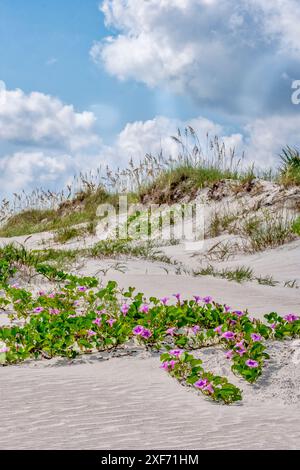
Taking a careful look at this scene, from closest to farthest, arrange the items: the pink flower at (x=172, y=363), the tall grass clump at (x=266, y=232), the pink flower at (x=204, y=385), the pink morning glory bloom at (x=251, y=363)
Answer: the pink flower at (x=204, y=385) → the pink morning glory bloom at (x=251, y=363) → the pink flower at (x=172, y=363) → the tall grass clump at (x=266, y=232)

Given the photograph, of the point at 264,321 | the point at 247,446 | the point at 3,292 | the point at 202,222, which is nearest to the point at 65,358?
the point at 264,321

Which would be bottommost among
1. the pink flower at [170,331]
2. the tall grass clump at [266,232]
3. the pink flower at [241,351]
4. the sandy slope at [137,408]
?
the sandy slope at [137,408]

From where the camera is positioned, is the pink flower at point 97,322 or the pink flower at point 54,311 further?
the pink flower at point 54,311

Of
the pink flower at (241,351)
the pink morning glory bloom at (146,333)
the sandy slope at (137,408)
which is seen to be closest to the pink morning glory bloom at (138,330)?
the pink morning glory bloom at (146,333)

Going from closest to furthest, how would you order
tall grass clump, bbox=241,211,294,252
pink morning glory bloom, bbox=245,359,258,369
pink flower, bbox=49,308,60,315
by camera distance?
pink morning glory bloom, bbox=245,359,258,369
pink flower, bbox=49,308,60,315
tall grass clump, bbox=241,211,294,252

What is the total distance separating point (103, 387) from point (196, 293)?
132 inches

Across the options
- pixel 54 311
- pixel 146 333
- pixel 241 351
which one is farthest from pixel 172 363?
pixel 54 311

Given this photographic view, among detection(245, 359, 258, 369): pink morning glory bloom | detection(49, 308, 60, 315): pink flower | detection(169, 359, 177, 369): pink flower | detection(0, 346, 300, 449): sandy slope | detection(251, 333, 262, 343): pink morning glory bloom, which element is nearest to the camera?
detection(0, 346, 300, 449): sandy slope

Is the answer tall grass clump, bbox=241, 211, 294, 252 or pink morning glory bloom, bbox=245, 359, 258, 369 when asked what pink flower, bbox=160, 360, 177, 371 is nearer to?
pink morning glory bloom, bbox=245, 359, 258, 369

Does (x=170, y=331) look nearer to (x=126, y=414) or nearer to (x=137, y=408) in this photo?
(x=137, y=408)

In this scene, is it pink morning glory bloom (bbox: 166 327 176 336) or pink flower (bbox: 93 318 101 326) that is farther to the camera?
pink flower (bbox: 93 318 101 326)

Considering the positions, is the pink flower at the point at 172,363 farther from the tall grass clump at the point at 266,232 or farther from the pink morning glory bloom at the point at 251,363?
the tall grass clump at the point at 266,232

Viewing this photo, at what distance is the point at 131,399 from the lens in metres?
3.35

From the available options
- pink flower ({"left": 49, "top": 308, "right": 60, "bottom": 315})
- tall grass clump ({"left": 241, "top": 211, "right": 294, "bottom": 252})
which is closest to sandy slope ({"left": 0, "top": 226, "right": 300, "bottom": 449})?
pink flower ({"left": 49, "top": 308, "right": 60, "bottom": 315})
